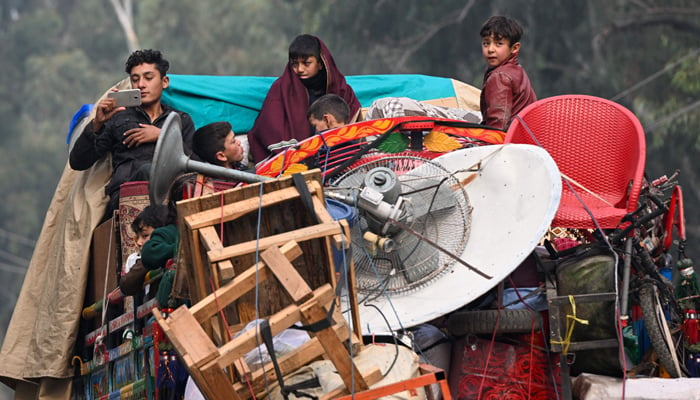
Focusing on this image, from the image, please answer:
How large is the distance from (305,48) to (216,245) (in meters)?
3.49

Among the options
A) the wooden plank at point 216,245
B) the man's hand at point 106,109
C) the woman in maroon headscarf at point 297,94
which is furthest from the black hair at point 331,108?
the wooden plank at point 216,245

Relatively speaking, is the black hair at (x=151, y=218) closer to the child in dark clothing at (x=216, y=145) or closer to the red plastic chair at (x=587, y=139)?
the child in dark clothing at (x=216, y=145)

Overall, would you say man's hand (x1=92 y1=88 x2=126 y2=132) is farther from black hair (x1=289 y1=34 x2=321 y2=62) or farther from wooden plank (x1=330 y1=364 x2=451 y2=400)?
wooden plank (x1=330 y1=364 x2=451 y2=400)

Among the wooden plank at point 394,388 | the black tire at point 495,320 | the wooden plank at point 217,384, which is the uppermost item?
the black tire at point 495,320

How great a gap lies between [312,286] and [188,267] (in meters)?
0.58

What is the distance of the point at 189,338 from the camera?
4.79 metres

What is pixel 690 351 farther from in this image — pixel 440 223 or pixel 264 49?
pixel 264 49

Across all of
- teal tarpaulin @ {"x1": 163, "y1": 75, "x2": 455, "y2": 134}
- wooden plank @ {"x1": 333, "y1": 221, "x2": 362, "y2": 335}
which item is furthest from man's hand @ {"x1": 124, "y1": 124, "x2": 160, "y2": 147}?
wooden plank @ {"x1": 333, "y1": 221, "x2": 362, "y2": 335}

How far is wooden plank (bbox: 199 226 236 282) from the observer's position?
16.0 ft

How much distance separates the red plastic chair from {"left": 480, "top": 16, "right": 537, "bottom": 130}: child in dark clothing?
333 millimetres

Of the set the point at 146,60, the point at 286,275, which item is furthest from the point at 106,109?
the point at 286,275

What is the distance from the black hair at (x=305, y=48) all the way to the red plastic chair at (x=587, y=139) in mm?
1805

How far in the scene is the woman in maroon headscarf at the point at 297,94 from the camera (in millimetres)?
8188

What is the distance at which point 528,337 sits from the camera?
5980 millimetres
